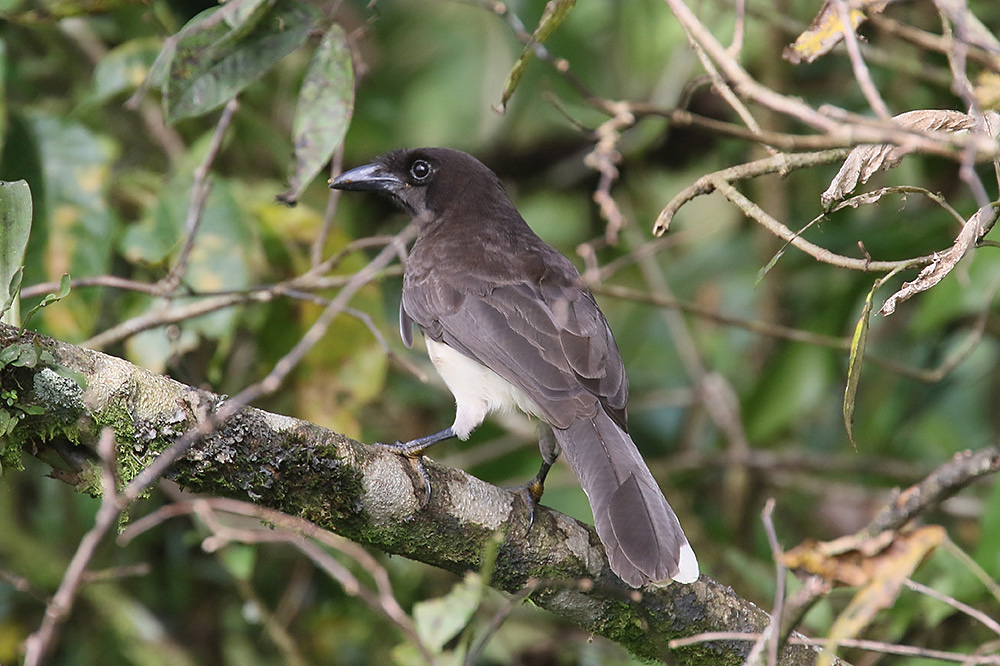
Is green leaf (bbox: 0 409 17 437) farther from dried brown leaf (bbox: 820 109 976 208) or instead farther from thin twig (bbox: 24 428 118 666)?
dried brown leaf (bbox: 820 109 976 208)

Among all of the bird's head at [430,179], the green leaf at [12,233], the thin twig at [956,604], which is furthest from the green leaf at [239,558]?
the thin twig at [956,604]

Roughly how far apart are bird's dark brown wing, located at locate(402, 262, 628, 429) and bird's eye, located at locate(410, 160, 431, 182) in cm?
76

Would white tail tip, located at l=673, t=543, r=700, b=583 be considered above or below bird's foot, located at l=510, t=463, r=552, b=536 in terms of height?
above

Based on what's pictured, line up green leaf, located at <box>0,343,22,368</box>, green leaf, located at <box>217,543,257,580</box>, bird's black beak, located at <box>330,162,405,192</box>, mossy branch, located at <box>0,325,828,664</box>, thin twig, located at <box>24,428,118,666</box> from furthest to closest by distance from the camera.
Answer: bird's black beak, located at <box>330,162,405,192</box> → green leaf, located at <box>217,543,257,580</box> → mossy branch, located at <box>0,325,828,664</box> → green leaf, located at <box>0,343,22,368</box> → thin twig, located at <box>24,428,118,666</box>

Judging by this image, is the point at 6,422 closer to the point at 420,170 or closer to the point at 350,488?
the point at 350,488

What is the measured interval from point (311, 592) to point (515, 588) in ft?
8.36

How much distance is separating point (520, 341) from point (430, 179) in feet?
4.03

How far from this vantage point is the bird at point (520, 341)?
2.77 m

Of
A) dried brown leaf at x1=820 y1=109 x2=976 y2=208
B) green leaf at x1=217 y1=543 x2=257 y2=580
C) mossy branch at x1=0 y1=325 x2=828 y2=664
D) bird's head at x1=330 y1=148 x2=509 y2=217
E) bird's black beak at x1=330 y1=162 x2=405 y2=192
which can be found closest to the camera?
mossy branch at x1=0 y1=325 x2=828 y2=664

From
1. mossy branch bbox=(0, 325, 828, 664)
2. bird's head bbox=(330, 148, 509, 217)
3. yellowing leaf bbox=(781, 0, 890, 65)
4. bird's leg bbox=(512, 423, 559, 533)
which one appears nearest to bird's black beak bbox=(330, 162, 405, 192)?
bird's head bbox=(330, 148, 509, 217)

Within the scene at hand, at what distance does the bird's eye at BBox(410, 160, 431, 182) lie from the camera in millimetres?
4340

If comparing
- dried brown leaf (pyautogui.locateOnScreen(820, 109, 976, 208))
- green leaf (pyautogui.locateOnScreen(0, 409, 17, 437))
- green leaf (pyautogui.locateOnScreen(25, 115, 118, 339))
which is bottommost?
green leaf (pyautogui.locateOnScreen(25, 115, 118, 339))

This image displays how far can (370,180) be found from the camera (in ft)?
13.9

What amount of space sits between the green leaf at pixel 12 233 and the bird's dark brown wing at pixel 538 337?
1.41m
